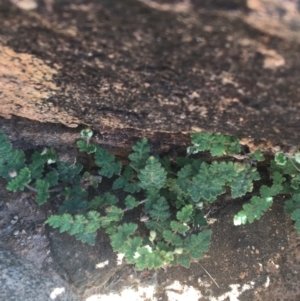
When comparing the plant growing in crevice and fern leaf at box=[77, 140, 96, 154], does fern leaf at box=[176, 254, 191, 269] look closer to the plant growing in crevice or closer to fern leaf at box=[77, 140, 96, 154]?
the plant growing in crevice

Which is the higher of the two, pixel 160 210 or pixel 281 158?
pixel 281 158

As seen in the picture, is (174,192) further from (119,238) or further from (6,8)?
(6,8)

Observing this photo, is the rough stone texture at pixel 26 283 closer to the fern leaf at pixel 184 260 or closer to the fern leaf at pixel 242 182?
the fern leaf at pixel 184 260

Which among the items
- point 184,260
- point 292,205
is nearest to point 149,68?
point 184,260

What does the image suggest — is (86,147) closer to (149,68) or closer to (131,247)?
(131,247)

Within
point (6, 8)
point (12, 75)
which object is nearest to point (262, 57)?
point (6, 8)
